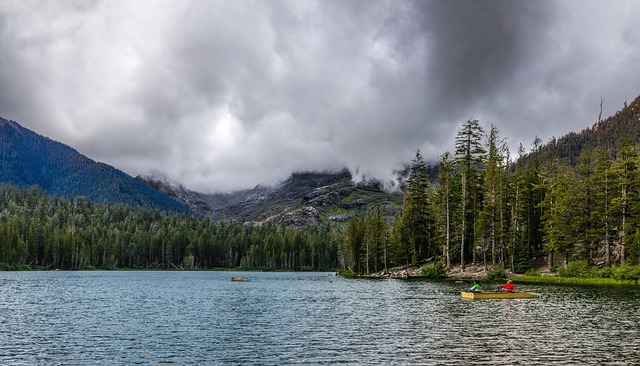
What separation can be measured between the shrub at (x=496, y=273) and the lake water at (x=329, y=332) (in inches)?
1524

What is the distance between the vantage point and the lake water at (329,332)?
3044 cm

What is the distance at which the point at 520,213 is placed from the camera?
111125mm

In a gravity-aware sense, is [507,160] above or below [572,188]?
above

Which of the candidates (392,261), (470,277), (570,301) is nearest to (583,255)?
(470,277)

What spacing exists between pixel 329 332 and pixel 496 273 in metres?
71.7

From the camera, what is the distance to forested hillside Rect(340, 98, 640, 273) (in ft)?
306

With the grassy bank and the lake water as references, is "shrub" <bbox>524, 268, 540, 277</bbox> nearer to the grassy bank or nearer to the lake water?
the grassy bank

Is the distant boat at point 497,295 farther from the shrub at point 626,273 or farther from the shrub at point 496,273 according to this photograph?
the shrub at point 496,273

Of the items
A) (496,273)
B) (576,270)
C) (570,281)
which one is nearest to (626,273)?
(570,281)

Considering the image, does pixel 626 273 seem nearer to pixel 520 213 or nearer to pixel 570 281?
pixel 570 281

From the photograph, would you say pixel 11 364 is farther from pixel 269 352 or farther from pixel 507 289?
pixel 507 289

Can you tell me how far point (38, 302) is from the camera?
64.7 m

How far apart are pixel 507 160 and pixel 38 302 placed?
10485 cm

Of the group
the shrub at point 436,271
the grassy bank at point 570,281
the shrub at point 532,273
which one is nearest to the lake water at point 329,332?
the grassy bank at point 570,281
